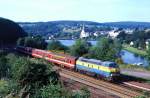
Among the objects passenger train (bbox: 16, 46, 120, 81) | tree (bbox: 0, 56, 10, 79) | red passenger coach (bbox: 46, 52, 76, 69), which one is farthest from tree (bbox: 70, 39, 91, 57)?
tree (bbox: 0, 56, 10, 79)

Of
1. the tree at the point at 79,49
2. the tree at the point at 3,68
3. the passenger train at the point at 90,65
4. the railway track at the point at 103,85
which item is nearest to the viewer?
the railway track at the point at 103,85

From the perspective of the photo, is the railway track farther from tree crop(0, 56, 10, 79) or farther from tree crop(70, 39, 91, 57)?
tree crop(70, 39, 91, 57)

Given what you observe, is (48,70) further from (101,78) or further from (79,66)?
(79,66)

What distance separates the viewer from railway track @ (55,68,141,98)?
49725 mm

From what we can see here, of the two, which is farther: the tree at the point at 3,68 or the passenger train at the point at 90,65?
the passenger train at the point at 90,65

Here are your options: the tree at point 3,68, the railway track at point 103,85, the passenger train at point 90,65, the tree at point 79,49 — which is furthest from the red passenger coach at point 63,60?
the tree at point 79,49

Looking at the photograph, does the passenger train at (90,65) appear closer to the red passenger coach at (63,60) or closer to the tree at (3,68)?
the red passenger coach at (63,60)

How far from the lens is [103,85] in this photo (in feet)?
187

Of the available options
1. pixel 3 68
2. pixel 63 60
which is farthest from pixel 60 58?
pixel 3 68

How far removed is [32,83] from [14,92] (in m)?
3.09

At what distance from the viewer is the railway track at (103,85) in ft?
163

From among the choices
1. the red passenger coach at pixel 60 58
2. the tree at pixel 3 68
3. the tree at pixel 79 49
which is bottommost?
the tree at pixel 79 49

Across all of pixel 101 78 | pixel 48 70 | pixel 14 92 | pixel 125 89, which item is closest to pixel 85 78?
pixel 101 78

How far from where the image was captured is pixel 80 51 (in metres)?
111
